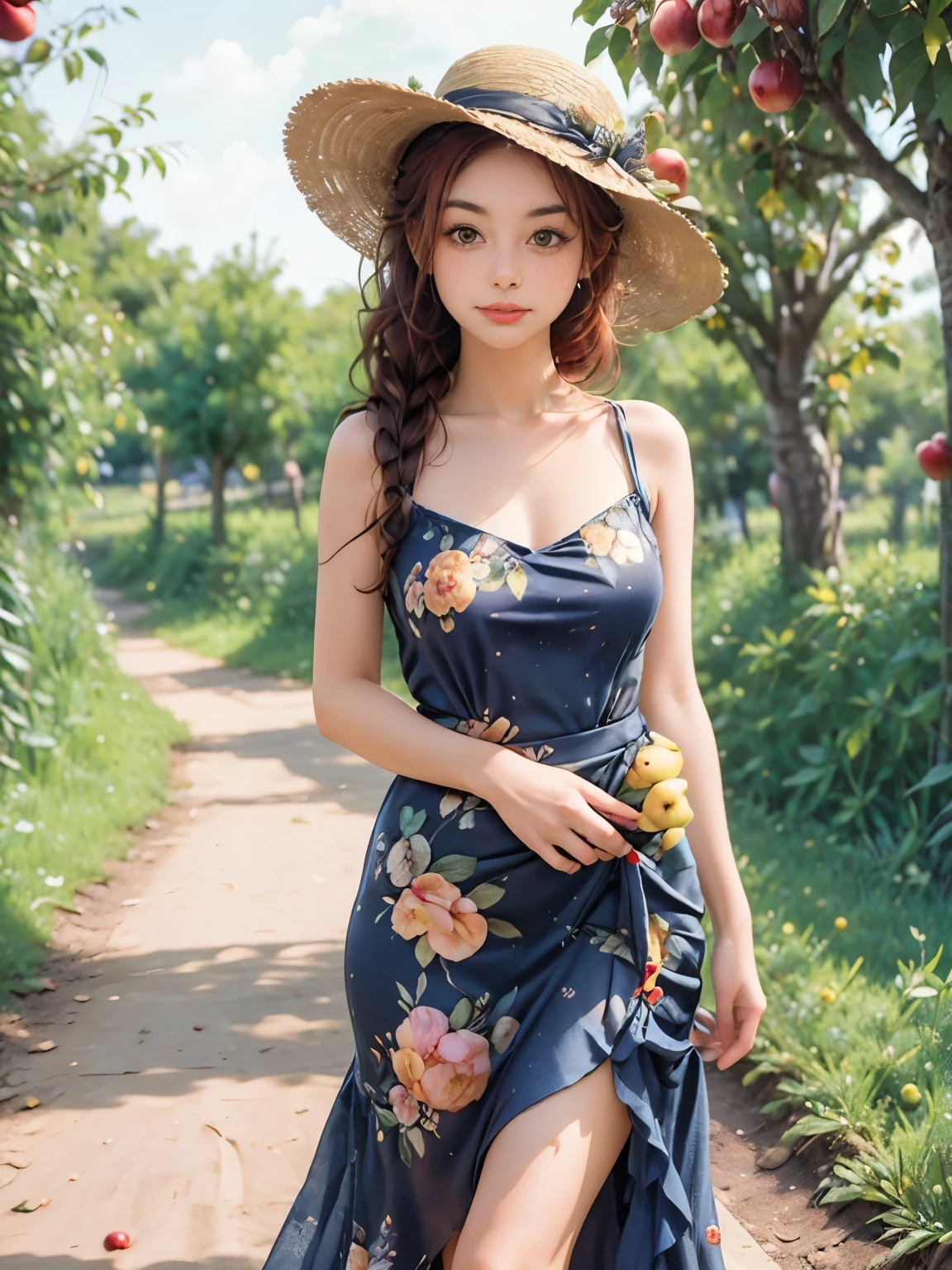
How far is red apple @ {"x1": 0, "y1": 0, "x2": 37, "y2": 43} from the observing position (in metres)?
2.92

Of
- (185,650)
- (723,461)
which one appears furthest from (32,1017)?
(723,461)

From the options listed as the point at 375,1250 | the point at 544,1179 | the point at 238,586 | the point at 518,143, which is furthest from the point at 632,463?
the point at 238,586

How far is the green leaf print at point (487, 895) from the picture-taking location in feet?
5.09

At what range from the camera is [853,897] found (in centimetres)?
397

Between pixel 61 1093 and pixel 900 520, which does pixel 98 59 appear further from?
pixel 900 520

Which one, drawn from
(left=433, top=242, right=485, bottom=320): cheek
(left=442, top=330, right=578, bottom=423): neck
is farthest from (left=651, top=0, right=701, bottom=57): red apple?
(left=433, top=242, right=485, bottom=320): cheek

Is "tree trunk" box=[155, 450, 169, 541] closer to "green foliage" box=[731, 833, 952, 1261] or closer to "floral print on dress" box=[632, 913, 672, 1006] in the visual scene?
"green foliage" box=[731, 833, 952, 1261]

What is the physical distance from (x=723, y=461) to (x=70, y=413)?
40.8 ft

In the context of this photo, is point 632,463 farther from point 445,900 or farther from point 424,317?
point 445,900

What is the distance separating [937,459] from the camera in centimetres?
389

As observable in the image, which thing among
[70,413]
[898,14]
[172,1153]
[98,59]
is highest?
[98,59]

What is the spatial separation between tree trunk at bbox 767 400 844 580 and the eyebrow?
15.5ft

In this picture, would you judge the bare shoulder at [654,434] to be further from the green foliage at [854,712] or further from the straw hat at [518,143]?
the green foliage at [854,712]

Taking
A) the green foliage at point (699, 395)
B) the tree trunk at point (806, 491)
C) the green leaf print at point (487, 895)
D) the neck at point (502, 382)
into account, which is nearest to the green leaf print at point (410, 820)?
the green leaf print at point (487, 895)
